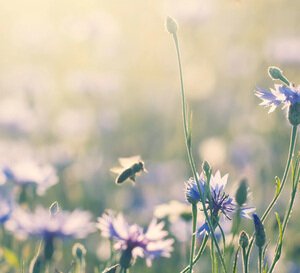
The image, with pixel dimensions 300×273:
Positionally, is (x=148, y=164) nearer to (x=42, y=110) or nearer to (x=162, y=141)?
(x=162, y=141)

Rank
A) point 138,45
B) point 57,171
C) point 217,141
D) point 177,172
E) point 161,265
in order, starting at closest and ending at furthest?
point 161,265 < point 57,171 < point 177,172 < point 217,141 < point 138,45

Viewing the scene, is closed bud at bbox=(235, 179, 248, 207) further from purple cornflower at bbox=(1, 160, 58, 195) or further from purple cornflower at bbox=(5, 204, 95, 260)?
purple cornflower at bbox=(1, 160, 58, 195)

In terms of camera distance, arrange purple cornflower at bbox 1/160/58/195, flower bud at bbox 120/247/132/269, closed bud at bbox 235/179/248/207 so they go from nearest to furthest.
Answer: flower bud at bbox 120/247/132/269, closed bud at bbox 235/179/248/207, purple cornflower at bbox 1/160/58/195

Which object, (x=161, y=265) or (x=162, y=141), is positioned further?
(x=162, y=141)

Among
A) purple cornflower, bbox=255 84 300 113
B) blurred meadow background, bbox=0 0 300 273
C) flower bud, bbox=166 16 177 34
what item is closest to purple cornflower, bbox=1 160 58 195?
blurred meadow background, bbox=0 0 300 273

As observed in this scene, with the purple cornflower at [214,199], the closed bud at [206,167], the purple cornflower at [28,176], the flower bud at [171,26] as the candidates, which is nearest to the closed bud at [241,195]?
the purple cornflower at [214,199]

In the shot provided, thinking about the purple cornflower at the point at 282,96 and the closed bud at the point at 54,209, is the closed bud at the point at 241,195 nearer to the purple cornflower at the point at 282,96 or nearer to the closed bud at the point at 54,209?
the purple cornflower at the point at 282,96

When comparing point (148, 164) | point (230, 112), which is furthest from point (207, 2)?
point (148, 164)
